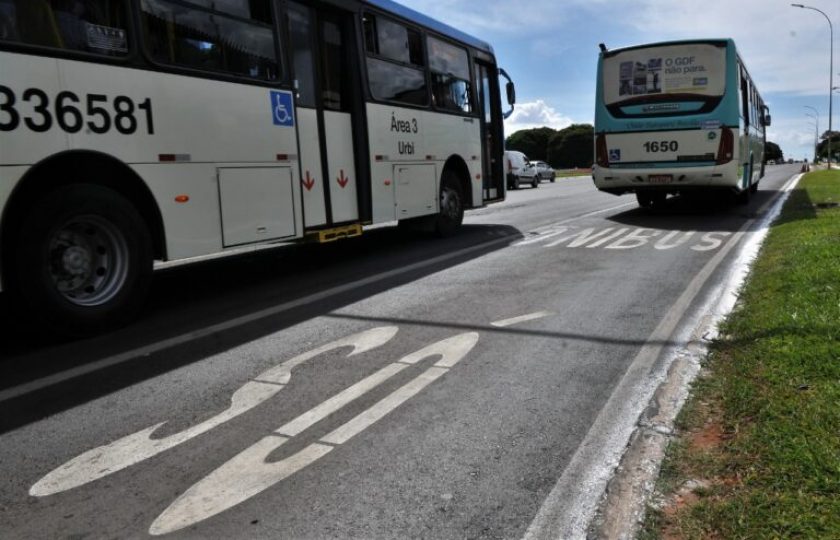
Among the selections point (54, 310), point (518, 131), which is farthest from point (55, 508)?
point (518, 131)

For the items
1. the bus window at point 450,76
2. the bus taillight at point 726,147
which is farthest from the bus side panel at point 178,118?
the bus taillight at point 726,147

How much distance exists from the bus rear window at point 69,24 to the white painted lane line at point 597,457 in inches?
181

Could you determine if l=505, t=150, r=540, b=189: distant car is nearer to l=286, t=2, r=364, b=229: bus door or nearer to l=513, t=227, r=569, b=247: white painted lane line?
l=513, t=227, r=569, b=247: white painted lane line

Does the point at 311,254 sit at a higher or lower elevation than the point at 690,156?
lower

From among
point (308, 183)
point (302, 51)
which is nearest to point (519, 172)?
point (302, 51)

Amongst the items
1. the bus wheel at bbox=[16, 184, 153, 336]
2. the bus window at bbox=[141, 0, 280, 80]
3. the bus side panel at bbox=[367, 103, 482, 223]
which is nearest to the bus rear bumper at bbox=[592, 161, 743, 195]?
the bus side panel at bbox=[367, 103, 482, 223]

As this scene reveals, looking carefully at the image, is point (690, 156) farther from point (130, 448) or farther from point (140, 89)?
point (130, 448)

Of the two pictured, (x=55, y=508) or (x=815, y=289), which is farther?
(x=815, y=289)

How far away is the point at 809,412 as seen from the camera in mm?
3119

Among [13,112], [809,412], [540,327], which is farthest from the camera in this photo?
[540,327]

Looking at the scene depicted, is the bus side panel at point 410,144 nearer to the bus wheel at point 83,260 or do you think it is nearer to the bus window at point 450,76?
the bus window at point 450,76

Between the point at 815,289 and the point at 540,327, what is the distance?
231cm

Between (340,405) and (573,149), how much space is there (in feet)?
375

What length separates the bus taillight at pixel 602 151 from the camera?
13.8 metres
